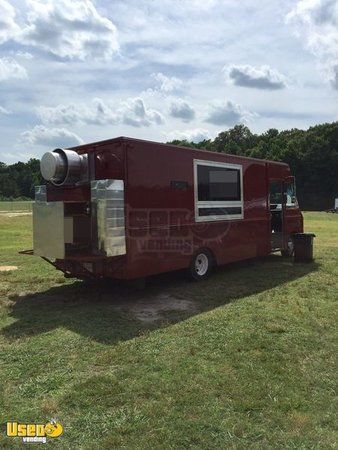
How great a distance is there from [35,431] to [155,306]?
4.16 metres

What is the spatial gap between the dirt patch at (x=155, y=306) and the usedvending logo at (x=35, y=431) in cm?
314

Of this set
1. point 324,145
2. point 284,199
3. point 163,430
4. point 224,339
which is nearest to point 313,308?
point 224,339

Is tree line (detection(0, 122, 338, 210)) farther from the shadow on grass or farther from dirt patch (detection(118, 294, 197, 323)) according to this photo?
dirt patch (detection(118, 294, 197, 323))

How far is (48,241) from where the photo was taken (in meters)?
7.96

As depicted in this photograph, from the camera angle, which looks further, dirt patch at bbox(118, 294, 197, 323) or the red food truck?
the red food truck

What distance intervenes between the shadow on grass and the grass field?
3 centimetres

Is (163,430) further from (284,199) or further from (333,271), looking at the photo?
(284,199)

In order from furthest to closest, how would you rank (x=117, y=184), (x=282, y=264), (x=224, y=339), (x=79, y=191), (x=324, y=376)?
(x=282, y=264) < (x=79, y=191) < (x=117, y=184) < (x=224, y=339) < (x=324, y=376)

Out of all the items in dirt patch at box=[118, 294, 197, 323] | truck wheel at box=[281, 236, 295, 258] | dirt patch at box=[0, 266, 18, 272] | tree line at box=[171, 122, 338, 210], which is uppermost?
tree line at box=[171, 122, 338, 210]

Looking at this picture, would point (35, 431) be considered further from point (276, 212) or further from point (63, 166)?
point (276, 212)

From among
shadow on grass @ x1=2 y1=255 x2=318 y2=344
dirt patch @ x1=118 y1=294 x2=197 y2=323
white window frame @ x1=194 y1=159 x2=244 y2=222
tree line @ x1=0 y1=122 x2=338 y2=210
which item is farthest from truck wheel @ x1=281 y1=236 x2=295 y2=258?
tree line @ x1=0 y1=122 x2=338 y2=210

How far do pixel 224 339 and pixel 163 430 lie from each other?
230 cm

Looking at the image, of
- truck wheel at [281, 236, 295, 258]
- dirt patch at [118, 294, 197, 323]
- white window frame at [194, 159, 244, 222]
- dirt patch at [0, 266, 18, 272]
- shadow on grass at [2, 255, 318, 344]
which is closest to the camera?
shadow on grass at [2, 255, 318, 344]

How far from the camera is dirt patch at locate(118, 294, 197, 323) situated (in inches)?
284
